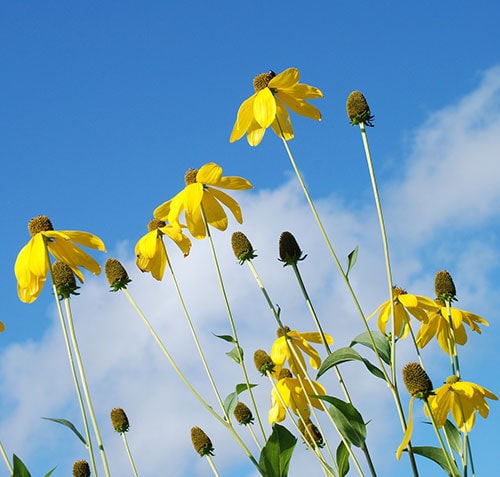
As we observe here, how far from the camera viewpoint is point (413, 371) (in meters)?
3.32

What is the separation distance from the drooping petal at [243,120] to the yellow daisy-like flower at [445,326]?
1509 mm

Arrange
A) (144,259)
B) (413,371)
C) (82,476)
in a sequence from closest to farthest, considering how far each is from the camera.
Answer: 1. (413,371)
2. (144,259)
3. (82,476)

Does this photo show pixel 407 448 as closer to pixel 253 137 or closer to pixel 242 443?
pixel 242 443

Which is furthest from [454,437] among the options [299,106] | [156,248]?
[299,106]

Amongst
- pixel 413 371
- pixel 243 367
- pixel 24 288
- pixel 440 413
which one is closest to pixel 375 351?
pixel 413 371

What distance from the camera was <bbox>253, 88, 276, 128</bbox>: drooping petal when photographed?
357 centimetres

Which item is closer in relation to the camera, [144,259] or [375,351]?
[375,351]

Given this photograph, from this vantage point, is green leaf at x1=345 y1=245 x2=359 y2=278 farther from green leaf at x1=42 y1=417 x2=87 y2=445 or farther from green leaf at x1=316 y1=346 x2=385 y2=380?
green leaf at x1=42 y1=417 x2=87 y2=445

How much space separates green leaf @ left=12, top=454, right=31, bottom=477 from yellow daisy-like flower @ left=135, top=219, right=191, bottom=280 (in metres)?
1.17

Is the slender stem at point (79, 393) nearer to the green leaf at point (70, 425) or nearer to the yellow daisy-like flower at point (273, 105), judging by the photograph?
the green leaf at point (70, 425)

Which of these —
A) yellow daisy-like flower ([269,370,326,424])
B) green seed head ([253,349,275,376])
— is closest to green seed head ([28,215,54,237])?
green seed head ([253,349,275,376])

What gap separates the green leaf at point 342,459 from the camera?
336 centimetres

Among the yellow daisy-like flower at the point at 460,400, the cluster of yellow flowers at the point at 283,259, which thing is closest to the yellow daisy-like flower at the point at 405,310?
the cluster of yellow flowers at the point at 283,259

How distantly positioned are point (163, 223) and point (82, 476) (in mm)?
1409
